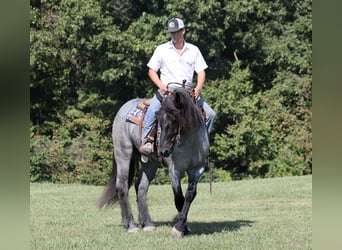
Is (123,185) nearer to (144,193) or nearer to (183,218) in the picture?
(144,193)

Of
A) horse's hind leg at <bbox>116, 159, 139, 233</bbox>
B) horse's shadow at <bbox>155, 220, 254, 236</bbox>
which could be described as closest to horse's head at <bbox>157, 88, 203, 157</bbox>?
horse's shadow at <bbox>155, 220, 254, 236</bbox>

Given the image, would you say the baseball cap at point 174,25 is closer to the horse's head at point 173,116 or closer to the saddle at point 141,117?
the horse's head at point 173,116

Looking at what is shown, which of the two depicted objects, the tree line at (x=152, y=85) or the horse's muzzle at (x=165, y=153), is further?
the tree line at (x=152, y=85)

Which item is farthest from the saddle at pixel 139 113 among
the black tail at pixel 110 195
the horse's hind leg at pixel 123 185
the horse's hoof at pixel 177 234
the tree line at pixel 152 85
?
the tree line at pixel 152 85

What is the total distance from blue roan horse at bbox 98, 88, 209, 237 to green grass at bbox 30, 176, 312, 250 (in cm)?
35

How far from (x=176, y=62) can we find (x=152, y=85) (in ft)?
52.3

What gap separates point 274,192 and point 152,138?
304 inches

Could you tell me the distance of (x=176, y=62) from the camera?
8.20 m

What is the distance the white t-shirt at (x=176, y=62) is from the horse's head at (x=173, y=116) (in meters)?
0.66

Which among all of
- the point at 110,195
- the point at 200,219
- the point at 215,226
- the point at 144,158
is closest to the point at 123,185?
the point at 110,195

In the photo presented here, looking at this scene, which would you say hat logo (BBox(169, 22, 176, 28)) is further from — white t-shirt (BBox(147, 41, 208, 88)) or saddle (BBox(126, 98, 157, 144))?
saddle (BBox(126, 98, 157, 144))

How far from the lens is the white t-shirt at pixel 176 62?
323 inches
